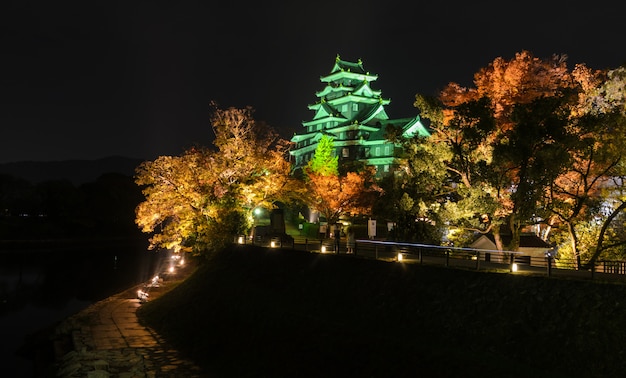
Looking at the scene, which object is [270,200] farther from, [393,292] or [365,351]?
[365,351]

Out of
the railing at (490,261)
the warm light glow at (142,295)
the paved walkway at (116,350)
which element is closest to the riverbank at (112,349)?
A: the paved walkway at (116,350)

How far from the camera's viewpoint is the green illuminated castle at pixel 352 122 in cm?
6700

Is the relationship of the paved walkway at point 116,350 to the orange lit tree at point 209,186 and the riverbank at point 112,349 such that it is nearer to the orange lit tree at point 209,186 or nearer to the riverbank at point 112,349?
the riverbank at point 112,349

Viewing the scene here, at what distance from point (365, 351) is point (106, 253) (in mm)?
63950

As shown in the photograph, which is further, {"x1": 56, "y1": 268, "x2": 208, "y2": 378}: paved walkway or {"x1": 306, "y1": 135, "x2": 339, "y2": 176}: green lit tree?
{"x1": 306, "y1": 135, "x2": 339, "y2": 176}: green lit tree

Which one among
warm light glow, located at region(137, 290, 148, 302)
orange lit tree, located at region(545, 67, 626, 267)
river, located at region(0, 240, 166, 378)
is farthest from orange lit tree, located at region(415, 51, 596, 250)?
river, located at region(0, 240, 166, 378)

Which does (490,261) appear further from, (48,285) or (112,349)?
(48,285)

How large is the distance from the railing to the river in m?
16.4

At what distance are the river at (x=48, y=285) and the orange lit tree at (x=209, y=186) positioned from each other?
10166 mm

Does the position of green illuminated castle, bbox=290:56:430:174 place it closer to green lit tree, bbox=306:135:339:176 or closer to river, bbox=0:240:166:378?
green lit tree, bbox=306:135:339:176

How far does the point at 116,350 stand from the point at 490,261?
58.4ft

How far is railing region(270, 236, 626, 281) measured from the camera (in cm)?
1847

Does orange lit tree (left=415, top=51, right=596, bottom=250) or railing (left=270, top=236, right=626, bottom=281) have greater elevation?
orange lit tree (left=415, top=51, right=596, bottom=250)

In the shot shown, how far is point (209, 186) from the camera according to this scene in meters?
36.0
